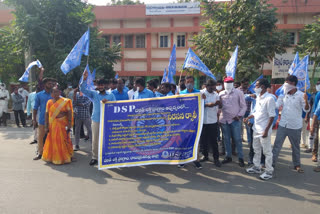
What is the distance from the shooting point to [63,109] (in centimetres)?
563

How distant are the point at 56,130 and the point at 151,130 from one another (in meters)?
2.21

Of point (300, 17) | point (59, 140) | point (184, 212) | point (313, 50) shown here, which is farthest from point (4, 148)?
point (300, 17)

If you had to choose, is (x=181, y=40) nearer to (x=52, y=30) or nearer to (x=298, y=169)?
(x=52, y=30)

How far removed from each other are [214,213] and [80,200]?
1.93 metres

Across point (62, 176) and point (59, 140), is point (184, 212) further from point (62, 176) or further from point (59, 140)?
point (59, 140)

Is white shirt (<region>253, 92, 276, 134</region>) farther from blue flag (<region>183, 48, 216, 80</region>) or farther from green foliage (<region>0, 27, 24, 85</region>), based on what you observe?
green foliage (<region>0, 27, 24, 85</region>)

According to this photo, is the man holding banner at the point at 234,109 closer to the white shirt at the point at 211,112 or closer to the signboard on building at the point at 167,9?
the white shirt at the point at 211,112

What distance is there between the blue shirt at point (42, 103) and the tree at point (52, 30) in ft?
22.1

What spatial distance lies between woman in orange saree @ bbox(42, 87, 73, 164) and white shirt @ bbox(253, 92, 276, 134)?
3944 mm

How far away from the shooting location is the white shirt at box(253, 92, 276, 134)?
14.9ft

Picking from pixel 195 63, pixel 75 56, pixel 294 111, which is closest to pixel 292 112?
pixel 294 111

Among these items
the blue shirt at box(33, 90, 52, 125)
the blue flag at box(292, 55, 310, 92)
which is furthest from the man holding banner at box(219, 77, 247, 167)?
the blue shirt at box(33, 90, 52, 125)

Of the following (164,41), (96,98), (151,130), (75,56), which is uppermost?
(164,41)

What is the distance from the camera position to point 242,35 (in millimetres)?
11406
